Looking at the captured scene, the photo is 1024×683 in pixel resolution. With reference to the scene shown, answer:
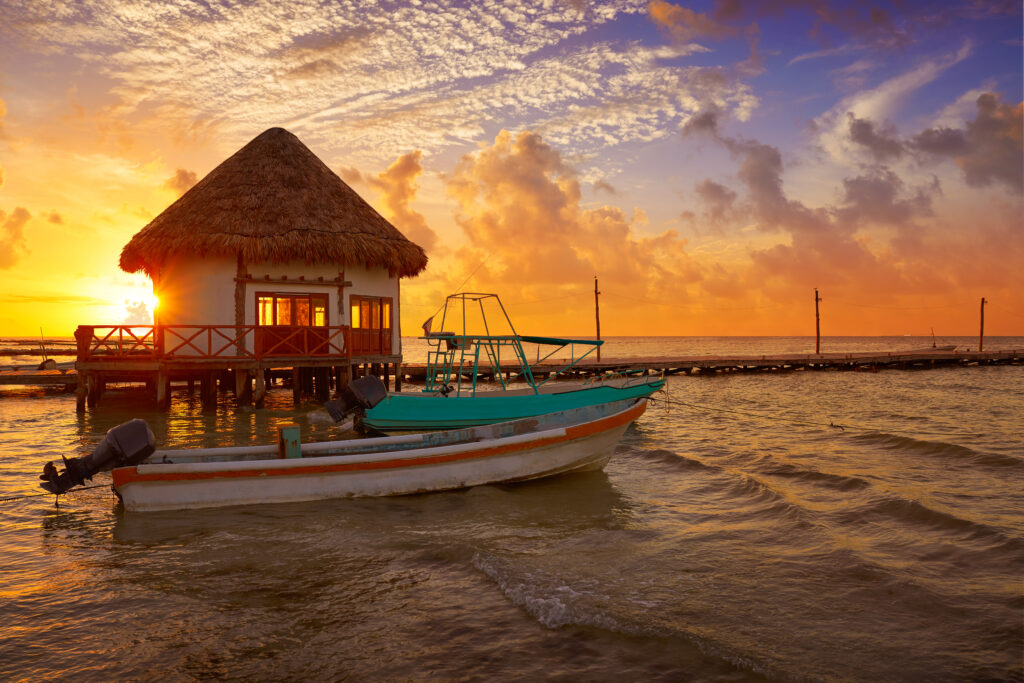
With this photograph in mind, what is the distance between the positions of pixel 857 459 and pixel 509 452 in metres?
8.89

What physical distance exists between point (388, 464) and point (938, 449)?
1328 cm

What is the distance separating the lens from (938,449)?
48.1 ft

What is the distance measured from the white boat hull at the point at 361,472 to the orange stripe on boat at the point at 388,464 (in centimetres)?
1

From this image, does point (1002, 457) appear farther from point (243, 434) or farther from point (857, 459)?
point (243, 434)

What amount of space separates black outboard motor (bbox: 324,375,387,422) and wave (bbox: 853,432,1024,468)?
12.4 meters

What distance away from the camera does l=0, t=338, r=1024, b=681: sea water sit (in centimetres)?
466

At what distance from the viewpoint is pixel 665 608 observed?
18.3 ft

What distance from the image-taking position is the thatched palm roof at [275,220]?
1798 centimetres

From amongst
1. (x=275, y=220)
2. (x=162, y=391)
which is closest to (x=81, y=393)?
(x=162, y=391)

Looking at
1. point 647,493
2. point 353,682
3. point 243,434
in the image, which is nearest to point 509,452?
point 647,493

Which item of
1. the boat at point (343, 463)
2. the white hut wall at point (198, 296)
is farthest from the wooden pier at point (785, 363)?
the boat at point (343, 463)

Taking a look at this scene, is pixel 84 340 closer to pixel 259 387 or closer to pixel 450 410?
pixel 259 387

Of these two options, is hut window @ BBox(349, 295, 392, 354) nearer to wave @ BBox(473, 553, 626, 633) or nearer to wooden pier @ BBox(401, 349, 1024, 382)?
wave @ BBox(473, 553, 626, 633)

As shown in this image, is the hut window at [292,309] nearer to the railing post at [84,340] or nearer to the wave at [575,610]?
the railing post at [84,340]
